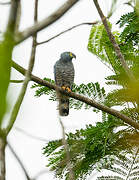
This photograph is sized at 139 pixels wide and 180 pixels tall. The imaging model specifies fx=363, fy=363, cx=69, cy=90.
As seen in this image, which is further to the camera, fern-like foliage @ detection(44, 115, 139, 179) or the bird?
the bird

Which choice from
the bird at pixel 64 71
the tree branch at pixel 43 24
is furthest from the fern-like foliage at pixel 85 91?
the tree branch at pixel 43 24

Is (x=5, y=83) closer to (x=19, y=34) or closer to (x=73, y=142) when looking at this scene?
(x=19, y=34)

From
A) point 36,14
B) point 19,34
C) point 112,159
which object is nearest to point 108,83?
point 112,159

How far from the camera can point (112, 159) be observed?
3.61m

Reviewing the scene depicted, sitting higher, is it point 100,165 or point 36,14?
point 36,14

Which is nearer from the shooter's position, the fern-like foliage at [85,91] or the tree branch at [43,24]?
the tree branch at [43,24]

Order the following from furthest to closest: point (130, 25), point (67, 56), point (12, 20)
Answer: point (67, 56) → point (130, 25) → point (12, 20)

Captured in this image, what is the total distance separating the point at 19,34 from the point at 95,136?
2.89 meters

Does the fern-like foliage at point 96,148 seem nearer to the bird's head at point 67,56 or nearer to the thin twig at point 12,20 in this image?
the thin twig at point 12,20

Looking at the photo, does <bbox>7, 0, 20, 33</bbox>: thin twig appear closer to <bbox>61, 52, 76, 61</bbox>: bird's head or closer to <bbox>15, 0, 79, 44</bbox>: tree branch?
<bbox>15, 0, 79, 44</bbox>: tree branch

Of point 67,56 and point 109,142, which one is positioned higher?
point 67,56

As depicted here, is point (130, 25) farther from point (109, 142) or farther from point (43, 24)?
point (43, 24)

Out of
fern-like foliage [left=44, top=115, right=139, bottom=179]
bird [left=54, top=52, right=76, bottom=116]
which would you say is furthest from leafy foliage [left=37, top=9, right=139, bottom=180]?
bird [left=54, top=52, right=76, bottom=116]

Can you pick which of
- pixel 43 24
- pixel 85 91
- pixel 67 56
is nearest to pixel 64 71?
pixel 67 56
